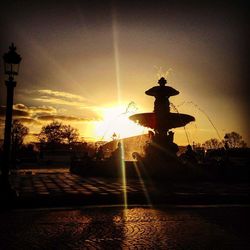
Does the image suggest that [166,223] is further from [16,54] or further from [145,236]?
[16,54]

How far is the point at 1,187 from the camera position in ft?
34.1

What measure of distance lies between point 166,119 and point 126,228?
16732 mm

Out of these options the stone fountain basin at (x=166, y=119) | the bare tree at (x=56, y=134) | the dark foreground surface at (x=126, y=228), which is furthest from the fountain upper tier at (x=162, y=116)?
the bare tree at (x=56, y=134)

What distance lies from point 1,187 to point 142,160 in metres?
13.1

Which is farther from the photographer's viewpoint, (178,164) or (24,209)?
(178,164)

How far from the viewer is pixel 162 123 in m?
23.7

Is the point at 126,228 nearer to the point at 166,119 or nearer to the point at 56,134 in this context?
the point at 166,119

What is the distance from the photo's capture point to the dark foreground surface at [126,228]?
586 centimetres

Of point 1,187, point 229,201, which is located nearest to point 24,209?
point 1,187

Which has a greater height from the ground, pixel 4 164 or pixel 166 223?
pixel 4 164

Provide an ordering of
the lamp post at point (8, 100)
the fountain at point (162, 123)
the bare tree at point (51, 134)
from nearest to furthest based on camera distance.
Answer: the lamp post at point (8, 100) → the fountain at point (162, 123) → the bare tree at point (51, 134)

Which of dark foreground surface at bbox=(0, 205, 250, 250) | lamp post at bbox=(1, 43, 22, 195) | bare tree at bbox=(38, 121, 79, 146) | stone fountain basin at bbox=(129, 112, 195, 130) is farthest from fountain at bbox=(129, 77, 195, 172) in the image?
bare tree at bbox=(38, 121, 79, 146)

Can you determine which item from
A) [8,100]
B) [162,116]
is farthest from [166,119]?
[8,100]

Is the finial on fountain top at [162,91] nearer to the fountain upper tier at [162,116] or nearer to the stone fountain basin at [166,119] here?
the fountain upper tier at [162,116]
